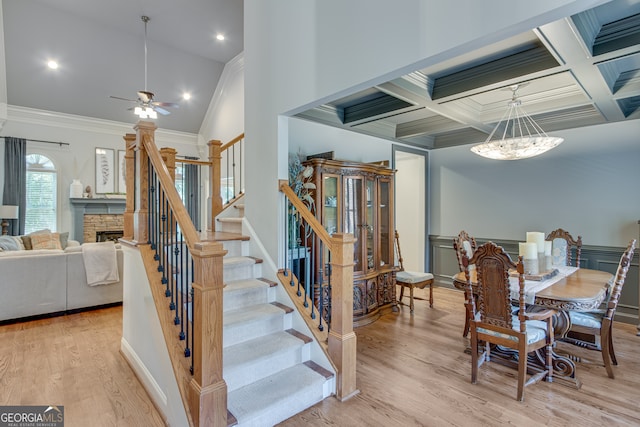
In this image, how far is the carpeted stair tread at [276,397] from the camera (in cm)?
202

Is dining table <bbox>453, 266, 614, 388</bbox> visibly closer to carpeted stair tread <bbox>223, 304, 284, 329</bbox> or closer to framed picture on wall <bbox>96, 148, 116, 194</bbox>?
carpeted stair tread <bbox>223, 304, 284, 329</bbox>

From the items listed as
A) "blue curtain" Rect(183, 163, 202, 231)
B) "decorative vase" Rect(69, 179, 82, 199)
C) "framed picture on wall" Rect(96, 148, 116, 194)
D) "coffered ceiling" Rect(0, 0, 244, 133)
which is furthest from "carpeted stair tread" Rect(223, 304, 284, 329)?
"framed picture on wall" Rect(96, 148, 116, 194)

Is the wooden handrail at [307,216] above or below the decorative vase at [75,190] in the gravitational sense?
below

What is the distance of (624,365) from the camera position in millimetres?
2898

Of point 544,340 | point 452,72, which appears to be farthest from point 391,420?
point 452,72

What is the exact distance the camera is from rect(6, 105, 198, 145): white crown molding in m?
6.75

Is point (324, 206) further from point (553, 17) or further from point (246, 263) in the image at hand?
point (553, 17)

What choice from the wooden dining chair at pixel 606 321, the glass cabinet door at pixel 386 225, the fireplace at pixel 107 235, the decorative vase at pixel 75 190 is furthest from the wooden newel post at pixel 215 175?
the decorative vase at pixel 75 190

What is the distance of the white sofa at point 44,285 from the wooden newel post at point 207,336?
3509mm

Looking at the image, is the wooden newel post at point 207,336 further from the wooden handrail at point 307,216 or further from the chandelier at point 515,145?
the chandelier at point 515,145

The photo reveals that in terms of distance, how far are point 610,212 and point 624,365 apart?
6.67ft

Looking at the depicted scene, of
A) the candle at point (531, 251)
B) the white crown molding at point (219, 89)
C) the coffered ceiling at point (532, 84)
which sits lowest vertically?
the candle at point (531, 251)

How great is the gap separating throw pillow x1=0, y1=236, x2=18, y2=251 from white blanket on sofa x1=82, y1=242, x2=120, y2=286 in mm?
1553

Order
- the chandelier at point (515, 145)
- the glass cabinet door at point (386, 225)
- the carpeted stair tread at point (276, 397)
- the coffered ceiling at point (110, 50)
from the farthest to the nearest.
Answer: the coffered ceiling at point (110, 50) → the glass cabinet door at point (386, 225) → the chandelier at point (515, 145) → the carpeted stair tread at point (276, 397)
